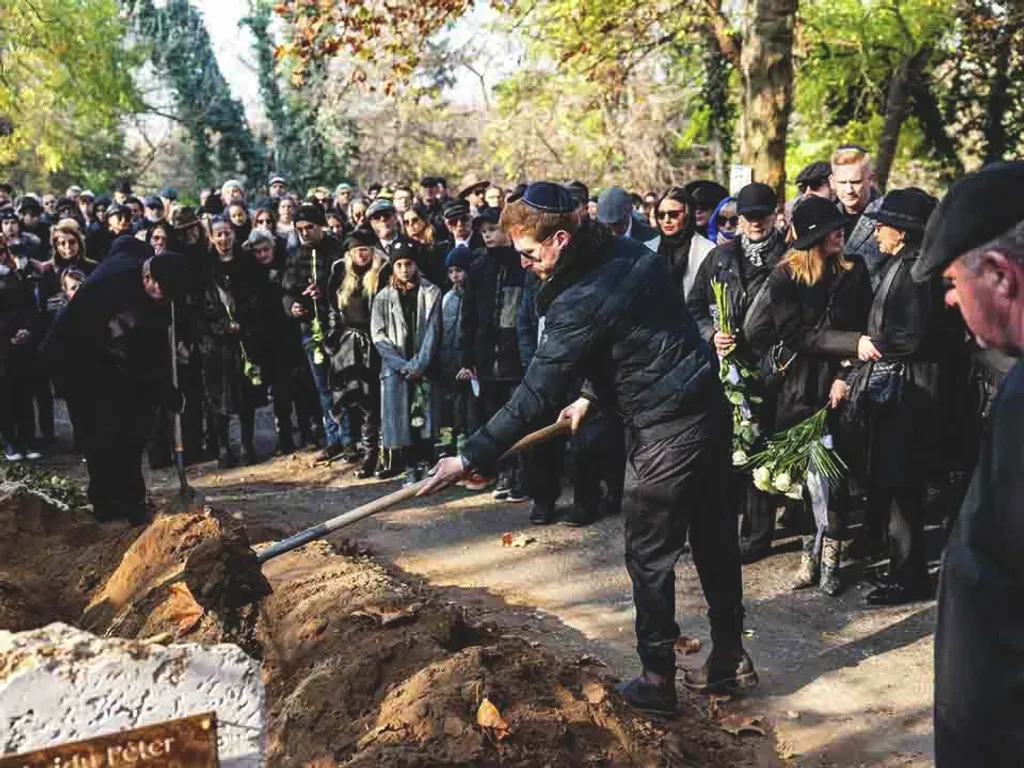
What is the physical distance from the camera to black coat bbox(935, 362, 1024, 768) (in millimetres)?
1976

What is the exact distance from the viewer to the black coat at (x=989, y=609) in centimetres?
198

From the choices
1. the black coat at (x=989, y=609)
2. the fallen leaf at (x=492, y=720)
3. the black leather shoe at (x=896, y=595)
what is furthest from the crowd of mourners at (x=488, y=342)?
the black coat at (x=989, y=609)

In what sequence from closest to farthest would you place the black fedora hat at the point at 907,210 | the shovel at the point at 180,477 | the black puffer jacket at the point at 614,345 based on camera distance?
the black puffer jacket at the point at 614,345 < the black fedora hat at the point at 907,210 < the shovel at the point at 180,477

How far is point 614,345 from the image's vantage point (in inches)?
178

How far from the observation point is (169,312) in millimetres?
7457

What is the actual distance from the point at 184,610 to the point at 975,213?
181 inches

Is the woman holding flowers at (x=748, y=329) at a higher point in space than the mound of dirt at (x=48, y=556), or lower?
higher

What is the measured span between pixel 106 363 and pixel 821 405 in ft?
15.5

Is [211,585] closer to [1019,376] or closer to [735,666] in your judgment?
[735,666]

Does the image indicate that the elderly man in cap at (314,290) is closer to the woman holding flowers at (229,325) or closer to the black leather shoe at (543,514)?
the woman holding flowers at (229,325)

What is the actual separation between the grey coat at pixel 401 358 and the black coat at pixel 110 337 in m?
2.13

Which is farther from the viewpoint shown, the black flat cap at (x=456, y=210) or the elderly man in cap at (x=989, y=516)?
the black flat cap at (x=456, y=210)

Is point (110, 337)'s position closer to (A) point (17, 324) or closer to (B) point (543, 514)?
(B) point (543, 514)

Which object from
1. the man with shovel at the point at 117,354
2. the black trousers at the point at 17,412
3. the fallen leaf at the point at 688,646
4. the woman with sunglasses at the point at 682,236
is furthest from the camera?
the black trousers at the point at 17,412
